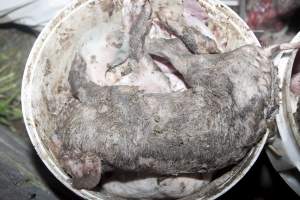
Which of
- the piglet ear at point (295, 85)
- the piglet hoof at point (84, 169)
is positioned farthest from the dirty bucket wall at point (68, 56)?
the piglet ear at point (295, 85)

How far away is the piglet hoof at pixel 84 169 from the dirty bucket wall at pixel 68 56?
4 cm

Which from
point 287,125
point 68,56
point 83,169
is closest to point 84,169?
point 83,169

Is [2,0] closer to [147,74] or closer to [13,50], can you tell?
[13,50]

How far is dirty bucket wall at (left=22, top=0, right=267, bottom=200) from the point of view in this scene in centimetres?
148

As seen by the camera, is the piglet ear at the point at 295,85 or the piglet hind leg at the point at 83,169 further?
the piglet ear at the point at 295,85

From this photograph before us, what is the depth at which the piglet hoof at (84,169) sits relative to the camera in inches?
55.7

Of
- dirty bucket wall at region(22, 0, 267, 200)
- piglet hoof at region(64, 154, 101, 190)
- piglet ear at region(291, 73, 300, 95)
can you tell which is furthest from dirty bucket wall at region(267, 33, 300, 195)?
piglet hoof at region(64, 154, 101, 190)

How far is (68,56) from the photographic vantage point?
5.20 feet

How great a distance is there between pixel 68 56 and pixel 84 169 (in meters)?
0.39

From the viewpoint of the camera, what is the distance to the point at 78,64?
5.14 ft

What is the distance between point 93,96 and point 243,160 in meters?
0.50

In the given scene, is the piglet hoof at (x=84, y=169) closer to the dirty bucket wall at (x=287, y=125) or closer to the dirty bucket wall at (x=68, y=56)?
the dirty bucket wall at (x=68, y=56)

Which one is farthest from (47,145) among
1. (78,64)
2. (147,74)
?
(147,74)

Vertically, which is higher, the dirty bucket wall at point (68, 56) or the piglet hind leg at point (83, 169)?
the dirty bucket wall at point (68, 56)
